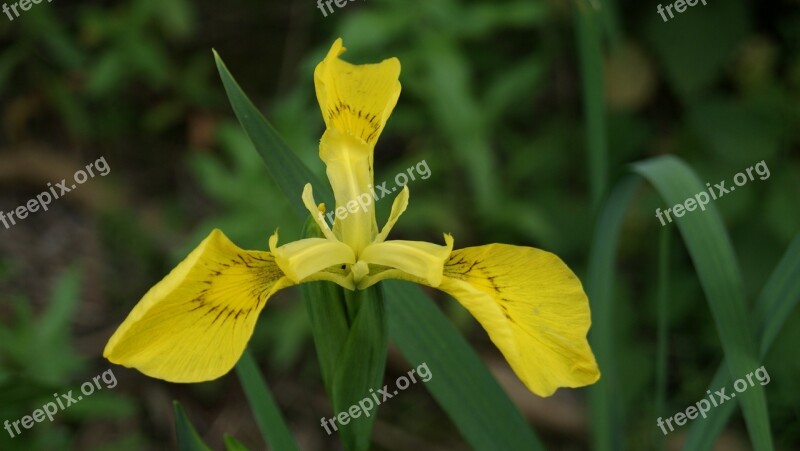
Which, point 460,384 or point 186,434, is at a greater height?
point 186,434

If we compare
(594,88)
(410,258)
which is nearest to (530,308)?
(410,258)

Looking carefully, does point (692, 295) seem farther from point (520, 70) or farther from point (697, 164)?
point (520, 70)

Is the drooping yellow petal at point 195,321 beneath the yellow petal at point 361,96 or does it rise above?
beneath

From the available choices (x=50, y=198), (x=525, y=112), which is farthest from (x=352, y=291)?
(x=50, y=198)

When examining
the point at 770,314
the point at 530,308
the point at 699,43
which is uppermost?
the point at 699,43

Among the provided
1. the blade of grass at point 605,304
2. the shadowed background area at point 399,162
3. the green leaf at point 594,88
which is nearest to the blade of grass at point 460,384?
the blade of grass at point 605,304

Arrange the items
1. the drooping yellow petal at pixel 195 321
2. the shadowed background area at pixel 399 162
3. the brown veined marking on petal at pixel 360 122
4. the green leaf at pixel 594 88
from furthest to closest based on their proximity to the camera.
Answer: the shadowed background area at pixel 399 162
the green leaf at pixel 594 88
the brown veined marking on petal at pixel 360 122
the drooping yellow petal at pixel 195 321

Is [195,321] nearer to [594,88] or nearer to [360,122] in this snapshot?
[360,122]

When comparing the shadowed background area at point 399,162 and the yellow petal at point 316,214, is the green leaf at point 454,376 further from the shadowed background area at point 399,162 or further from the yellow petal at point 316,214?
the shadowed background area at point 399,162
